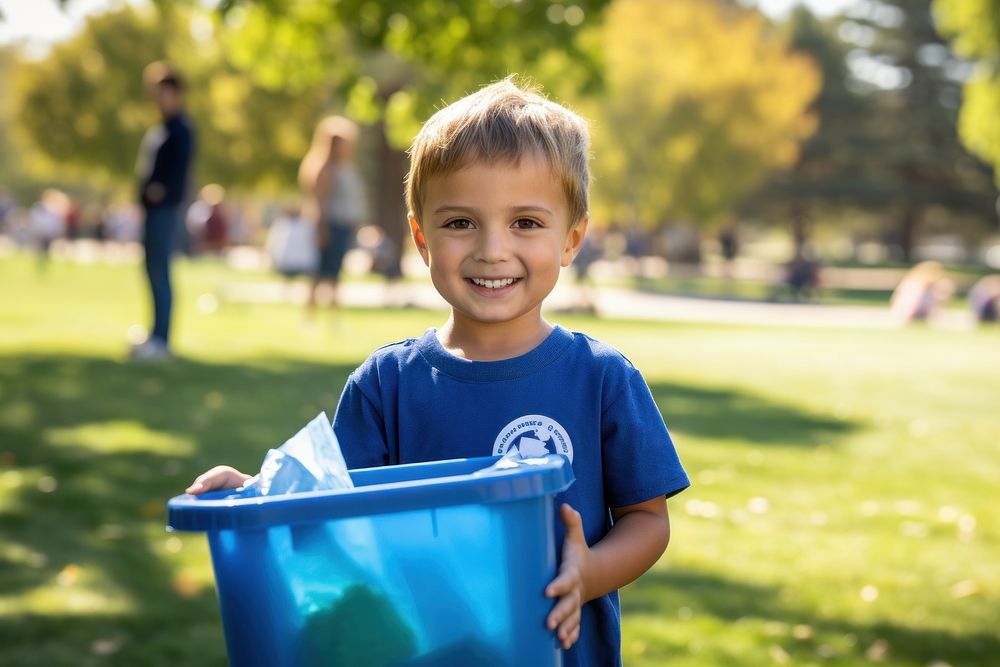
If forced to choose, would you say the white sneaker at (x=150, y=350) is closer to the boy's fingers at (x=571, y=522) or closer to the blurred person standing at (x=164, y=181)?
the blurred person standing at (x=164, y=181)

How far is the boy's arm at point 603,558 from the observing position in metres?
1.83

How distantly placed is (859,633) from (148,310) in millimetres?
14511

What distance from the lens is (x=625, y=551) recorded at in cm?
213

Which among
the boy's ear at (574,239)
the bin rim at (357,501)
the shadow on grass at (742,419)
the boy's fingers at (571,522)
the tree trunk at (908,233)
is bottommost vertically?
the tree trunk at (908,233)

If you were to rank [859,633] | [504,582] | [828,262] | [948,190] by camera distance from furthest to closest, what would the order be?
[828,262]
[948,190]
[859,633]
[504,582]

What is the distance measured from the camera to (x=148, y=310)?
17.4 metres

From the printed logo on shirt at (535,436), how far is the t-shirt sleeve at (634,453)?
0.26ft

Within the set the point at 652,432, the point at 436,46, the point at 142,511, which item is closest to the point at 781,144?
the point at 436,46

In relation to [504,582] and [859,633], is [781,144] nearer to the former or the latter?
[859,633]

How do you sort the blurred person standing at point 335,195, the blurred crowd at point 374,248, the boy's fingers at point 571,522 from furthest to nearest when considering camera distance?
the blurred crowd at point 374,248
the blurred person standing at point 335,195
the boy's fingers at point 571,522

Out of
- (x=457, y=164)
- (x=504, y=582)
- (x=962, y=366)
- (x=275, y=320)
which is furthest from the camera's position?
(x=275, y=320)

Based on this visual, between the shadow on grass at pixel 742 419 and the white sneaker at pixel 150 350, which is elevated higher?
the white sneaker at pixel 150 350

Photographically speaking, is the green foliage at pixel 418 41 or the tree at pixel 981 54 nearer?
the green foliage at pixel 418 41

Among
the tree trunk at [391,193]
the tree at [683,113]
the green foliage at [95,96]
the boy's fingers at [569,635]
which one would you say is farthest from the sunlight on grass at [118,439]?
the green foliage at [95,96]
